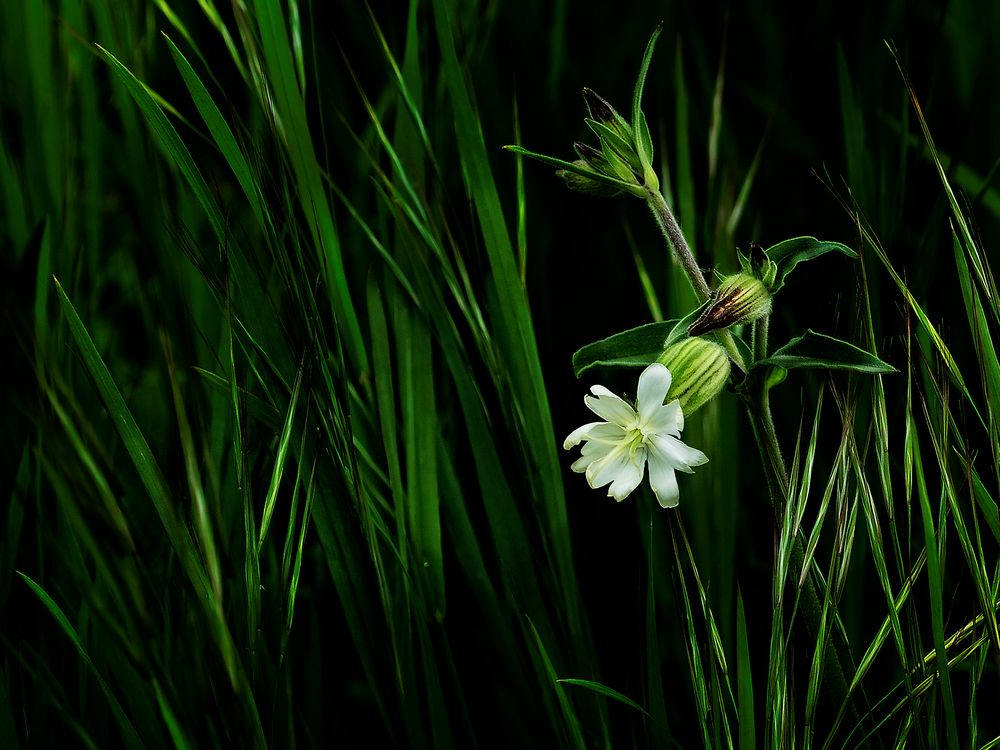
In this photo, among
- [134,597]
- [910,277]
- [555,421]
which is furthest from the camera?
[555,421]

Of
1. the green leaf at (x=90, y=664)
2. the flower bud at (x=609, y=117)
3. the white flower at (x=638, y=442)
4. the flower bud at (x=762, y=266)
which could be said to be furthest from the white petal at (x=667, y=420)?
the green leaf at (x=90, y=664)

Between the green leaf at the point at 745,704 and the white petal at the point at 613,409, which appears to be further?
the white petal at the point at 613,409

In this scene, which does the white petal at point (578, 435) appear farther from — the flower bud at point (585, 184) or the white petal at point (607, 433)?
the flower bud at point (585, 184)

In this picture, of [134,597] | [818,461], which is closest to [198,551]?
[134,597]

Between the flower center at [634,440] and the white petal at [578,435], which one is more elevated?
the white petal at [578,435]

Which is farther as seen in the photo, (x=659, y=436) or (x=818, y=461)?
(x=818, y=461)

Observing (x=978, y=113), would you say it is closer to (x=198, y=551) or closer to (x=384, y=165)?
(x=384, y=165)

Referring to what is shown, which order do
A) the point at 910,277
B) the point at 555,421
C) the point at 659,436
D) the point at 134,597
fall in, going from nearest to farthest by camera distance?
the point at 134,597, the point at 659,436, the point at 910,277, the point at 555,421
